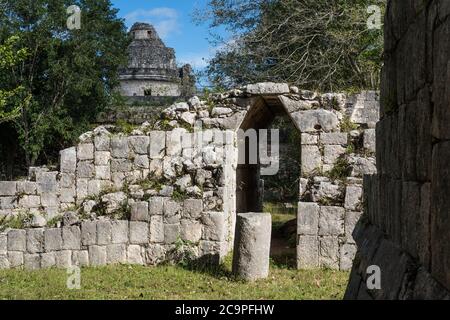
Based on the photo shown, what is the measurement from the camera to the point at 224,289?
8.37 meters

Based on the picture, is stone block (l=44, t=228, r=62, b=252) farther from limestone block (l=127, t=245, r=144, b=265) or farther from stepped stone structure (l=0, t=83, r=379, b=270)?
limestone block (l=127, t=245, r=144, b=265)

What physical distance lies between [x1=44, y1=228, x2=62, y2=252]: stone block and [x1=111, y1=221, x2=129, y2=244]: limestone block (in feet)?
3.46

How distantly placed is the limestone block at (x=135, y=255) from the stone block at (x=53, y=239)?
1.37 metres

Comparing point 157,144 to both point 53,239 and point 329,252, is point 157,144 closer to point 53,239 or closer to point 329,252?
point 53,239

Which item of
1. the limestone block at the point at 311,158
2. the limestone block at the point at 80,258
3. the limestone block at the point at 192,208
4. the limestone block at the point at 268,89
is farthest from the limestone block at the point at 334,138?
the limestone block at the point at 80,258

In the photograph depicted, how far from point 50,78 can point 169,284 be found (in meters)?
17.5

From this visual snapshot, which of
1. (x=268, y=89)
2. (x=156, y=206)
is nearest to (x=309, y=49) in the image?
(x=268, y=89)

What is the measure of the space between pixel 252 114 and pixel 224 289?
18.3 feet

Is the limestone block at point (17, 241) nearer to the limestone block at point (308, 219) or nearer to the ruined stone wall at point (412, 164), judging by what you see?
the limestone block at point (308, 219)

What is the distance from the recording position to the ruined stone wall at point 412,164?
2479 mm

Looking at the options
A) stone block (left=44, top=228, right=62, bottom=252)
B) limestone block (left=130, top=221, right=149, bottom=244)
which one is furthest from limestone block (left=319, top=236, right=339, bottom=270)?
stone block (left=44, top=228, right=62, bottom=252)

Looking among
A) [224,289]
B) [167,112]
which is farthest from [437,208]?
[167,112]

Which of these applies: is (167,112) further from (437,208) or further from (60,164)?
(437,208)

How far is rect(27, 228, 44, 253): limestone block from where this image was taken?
10.3 m
